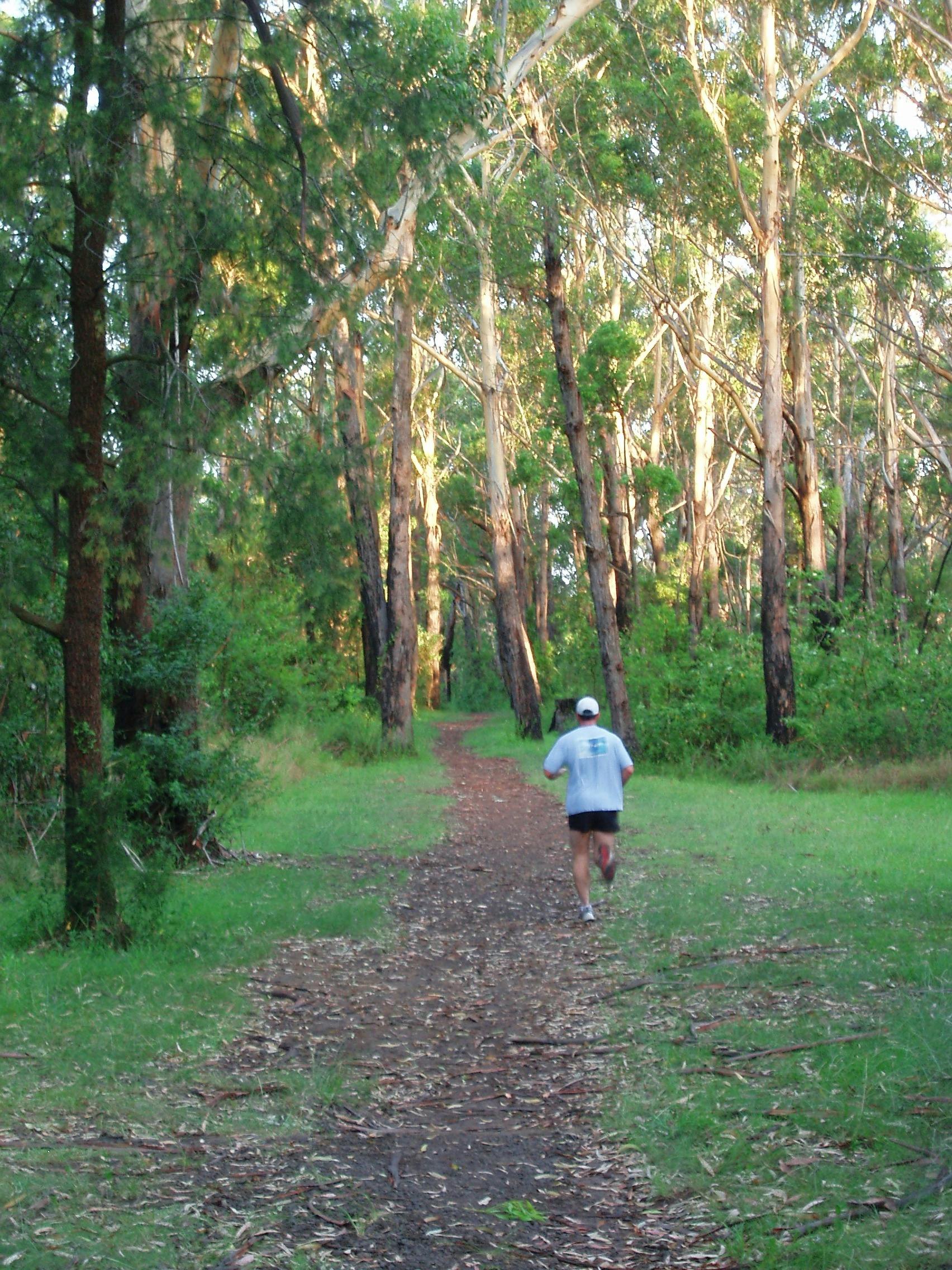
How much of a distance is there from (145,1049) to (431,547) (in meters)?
38.6

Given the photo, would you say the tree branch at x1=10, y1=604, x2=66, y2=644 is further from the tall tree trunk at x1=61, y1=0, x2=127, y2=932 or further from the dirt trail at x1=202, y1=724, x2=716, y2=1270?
the dirt trail at x1=202, y1=724, x2=716, y2=1270

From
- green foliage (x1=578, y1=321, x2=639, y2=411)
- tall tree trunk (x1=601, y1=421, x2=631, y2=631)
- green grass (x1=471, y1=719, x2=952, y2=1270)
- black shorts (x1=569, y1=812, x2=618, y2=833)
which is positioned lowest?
green grass (x1=471, y1=719, x2=952, y2=1270)

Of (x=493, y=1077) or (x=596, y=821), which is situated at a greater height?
(x=596, y=821)

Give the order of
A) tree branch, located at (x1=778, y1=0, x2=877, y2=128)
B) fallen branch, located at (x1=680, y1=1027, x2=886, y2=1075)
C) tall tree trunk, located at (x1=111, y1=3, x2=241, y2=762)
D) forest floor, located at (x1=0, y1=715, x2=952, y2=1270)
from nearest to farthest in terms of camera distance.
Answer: forest floor, located at (x1=0, y1=715, x2=952, y2=1270)
fallen branch, located at (x1=680, y1=1027, x2=886, y2=1075)
tall tree trunk, located at (x1=111, y1=3, x2=241, y2=762)
tree branch, located at (x1=778, y1=0, x2=877, y2=128)

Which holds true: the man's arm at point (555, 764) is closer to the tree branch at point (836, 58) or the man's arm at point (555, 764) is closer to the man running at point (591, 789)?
the man running at point (591, 789)

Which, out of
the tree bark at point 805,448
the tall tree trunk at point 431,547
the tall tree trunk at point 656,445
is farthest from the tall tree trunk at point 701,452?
the tall tree trunk at point 431,547

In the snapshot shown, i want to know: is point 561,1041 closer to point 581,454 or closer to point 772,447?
point 581,454

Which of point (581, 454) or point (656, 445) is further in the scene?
point (656, 445)

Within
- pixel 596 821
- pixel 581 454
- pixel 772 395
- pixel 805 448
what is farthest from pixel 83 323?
pixel 805 448

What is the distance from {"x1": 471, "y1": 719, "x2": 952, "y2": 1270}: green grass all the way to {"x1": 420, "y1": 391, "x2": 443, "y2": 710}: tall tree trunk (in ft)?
98.9

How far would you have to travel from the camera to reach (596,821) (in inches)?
403

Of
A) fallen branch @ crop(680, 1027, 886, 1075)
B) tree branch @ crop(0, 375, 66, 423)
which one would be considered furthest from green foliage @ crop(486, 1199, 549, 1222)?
tree branch @ crop(0, 375, 66, 423)

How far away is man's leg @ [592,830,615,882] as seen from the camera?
33.7 ft

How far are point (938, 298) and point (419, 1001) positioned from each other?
2793 centimetres
